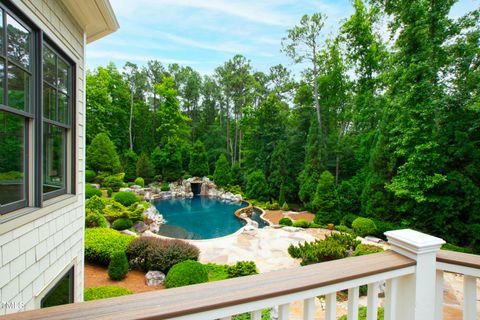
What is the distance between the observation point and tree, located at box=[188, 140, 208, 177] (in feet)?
68.4

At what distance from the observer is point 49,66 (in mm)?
2586

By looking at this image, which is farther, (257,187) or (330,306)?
(257,187)

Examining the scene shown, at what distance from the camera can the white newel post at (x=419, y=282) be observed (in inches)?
45.8

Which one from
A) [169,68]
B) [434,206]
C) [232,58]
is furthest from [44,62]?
[169,68]

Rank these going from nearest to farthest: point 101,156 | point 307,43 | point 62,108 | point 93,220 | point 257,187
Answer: point 62,108 → point 93,220 → point 307,43 → point 101,156 → point 257,187

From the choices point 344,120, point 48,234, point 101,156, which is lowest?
point 48,234

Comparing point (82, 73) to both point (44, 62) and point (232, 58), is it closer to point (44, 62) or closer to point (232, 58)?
point (44, 62)

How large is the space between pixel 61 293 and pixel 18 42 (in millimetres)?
2786

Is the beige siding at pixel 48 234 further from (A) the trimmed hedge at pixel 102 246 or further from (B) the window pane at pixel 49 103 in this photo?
(A) the trimmed hedge at pixel 102 246

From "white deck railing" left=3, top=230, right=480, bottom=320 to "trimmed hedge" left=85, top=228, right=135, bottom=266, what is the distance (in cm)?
598

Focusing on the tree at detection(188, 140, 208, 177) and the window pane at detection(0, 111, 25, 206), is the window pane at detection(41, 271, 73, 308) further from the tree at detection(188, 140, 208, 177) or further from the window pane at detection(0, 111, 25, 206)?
the tree at detection(188, 140, 208, 177)

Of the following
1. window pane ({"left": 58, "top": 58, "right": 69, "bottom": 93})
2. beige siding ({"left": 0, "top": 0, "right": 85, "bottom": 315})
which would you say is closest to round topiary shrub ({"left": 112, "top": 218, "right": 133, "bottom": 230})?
beige siding ({"left": 0, "top": 0, "right": 85, "bottom": 315})

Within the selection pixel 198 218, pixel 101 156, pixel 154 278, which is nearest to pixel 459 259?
pixel 154 278

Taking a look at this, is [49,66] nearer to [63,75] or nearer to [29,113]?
[63,75]
